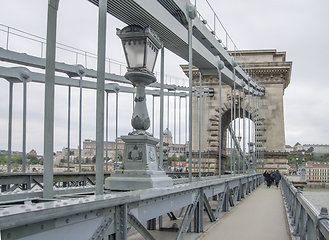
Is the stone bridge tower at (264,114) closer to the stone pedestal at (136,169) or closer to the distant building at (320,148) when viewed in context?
the stone pedestal at (136,169)

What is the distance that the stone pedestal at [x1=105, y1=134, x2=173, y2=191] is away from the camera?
5148mm

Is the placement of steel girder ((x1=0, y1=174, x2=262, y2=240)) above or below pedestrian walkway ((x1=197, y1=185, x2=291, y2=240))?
above

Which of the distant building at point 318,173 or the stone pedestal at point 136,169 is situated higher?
the stone pedestal at point 136,169

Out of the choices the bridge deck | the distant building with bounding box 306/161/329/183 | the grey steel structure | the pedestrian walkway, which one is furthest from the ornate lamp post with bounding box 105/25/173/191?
the distant building with bounding box 306/161/329/183

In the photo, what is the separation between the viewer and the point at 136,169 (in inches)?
208

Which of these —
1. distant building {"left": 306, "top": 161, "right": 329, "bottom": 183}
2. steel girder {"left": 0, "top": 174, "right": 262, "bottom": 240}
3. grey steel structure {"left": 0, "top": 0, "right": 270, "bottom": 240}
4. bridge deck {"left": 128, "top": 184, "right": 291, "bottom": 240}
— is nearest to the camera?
steel girder {"left": 0, "top": 174, "right": 262, "bottom": 240}

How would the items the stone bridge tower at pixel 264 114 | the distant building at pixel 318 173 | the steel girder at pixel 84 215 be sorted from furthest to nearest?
the distant building at pixel 318 173, the stone bridge tower at pixel 264 114, the steel girder at pixel 84 215

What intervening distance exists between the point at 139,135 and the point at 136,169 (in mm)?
449

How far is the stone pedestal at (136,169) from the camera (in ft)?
16.9

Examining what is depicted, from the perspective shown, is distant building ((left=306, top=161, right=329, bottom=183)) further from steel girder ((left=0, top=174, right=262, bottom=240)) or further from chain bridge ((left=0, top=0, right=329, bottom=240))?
steel girder ((left=0, top=174, right=262, bottom=240))

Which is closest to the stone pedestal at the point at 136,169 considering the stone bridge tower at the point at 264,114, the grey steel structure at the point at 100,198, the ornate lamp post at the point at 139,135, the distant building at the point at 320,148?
the ornate lamp post at the point at 139,135

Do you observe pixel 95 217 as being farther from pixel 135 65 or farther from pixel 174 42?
pixel 174 42

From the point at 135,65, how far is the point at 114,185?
165 centimetres

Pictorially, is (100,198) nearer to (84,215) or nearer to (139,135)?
(84,215)
